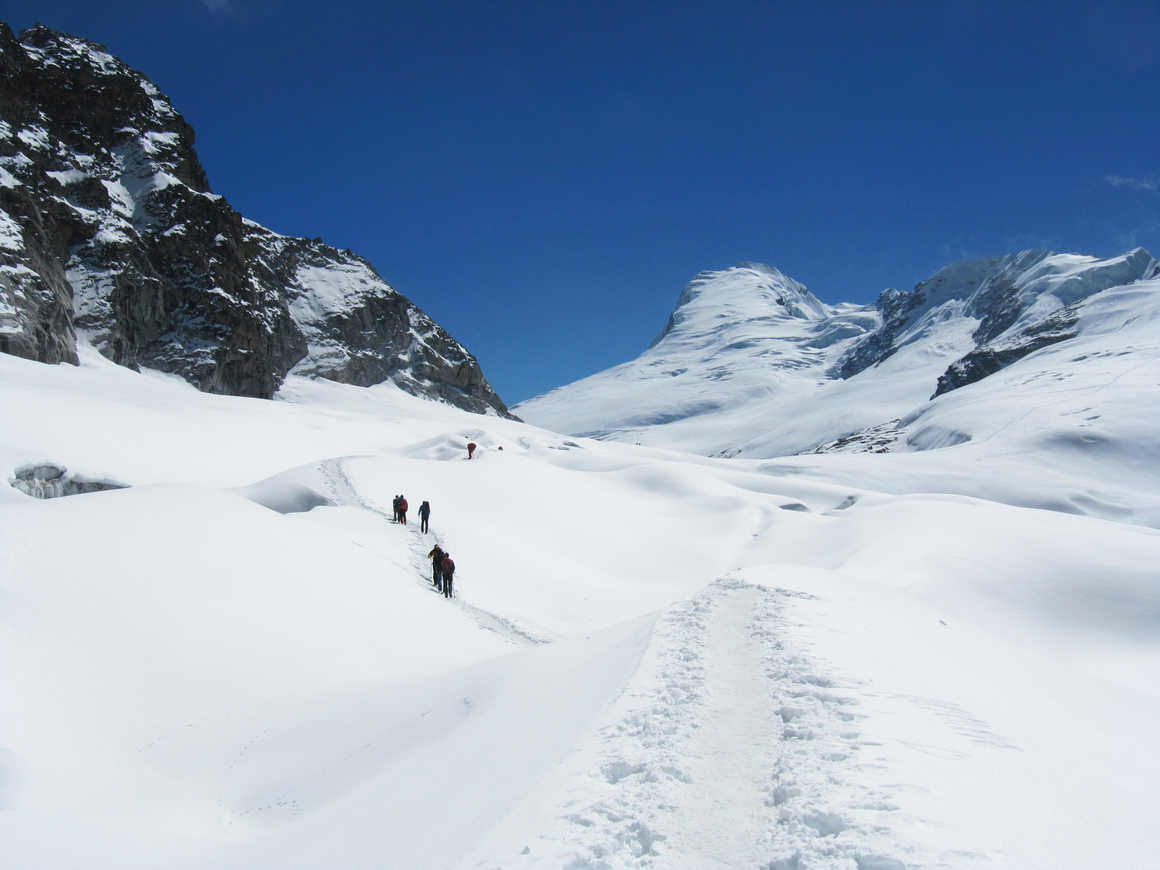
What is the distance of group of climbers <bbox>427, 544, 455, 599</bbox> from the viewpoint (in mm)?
18438

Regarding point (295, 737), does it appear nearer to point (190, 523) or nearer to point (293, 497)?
point (190, 523)

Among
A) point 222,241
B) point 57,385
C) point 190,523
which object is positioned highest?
point 222,241

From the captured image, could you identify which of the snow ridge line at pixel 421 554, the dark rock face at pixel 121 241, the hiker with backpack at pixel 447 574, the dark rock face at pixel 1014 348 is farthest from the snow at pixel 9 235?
the dark rock face at pixel 1014 348

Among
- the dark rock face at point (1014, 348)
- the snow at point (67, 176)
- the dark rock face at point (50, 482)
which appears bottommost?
the dark rock face at point (50, 482)

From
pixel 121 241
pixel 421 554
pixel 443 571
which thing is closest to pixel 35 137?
pixel 121 241

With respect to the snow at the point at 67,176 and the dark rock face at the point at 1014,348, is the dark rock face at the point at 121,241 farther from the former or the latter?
the dark rock face at the point at 1014,348

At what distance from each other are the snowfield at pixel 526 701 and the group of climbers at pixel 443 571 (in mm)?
736

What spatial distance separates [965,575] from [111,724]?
2323 centimetres

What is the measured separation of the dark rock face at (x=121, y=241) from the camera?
59.9 meters

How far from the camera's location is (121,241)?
74625mm

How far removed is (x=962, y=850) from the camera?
473 cm

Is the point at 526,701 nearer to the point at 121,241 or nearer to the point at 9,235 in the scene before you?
the point at 9,235

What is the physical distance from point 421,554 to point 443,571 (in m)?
3.57

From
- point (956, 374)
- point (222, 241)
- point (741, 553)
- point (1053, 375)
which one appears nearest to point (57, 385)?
point (741, 553)
